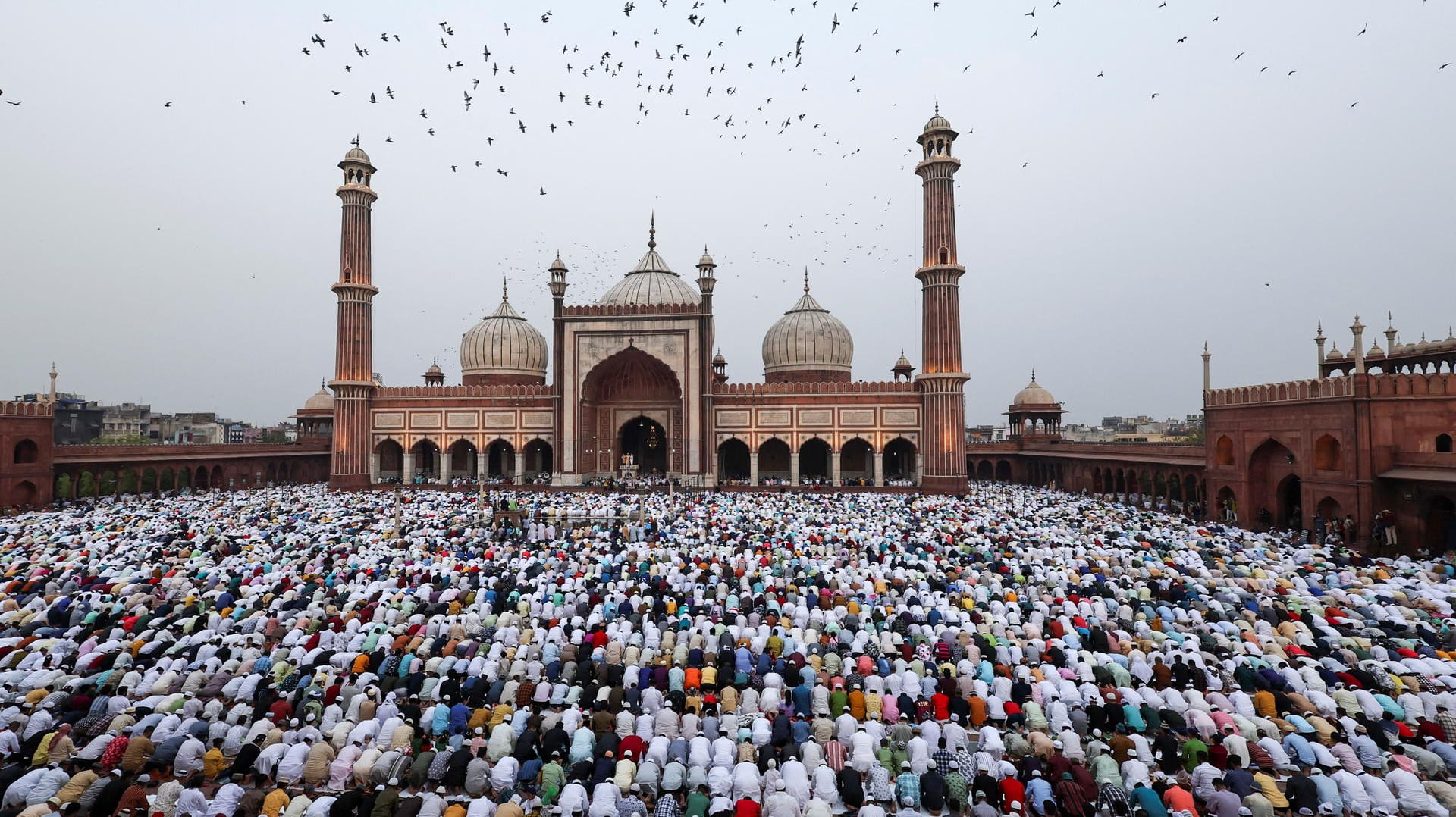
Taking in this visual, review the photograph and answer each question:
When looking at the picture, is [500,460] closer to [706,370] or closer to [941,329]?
[706,370]

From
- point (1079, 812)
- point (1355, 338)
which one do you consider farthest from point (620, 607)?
point (1355, 338)

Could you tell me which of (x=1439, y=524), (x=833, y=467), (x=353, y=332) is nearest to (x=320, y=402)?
(x=353, y=332)

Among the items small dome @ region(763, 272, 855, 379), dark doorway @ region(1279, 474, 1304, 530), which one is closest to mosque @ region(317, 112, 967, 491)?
small dome @ region(763, 272, 855, 379)

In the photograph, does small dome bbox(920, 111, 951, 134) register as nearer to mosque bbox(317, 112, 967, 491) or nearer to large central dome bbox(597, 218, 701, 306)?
mosque bbox(317, 112, 967, 491)

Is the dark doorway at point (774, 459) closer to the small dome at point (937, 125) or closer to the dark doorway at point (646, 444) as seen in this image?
the dark doorway at point (646, 444)

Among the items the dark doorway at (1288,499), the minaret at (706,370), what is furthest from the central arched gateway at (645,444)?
the dark doorway at (1288,499)

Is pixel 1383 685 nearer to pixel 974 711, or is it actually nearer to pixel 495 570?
pixel 974 711

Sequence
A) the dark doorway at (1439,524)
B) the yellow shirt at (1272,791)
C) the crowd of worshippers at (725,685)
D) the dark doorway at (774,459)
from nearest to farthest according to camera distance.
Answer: the yellow shirt at (1272,791) → the crowd of worshippers at (725,685) → the dark doorway at (1439,524) → the dark doorway at (774,459)
